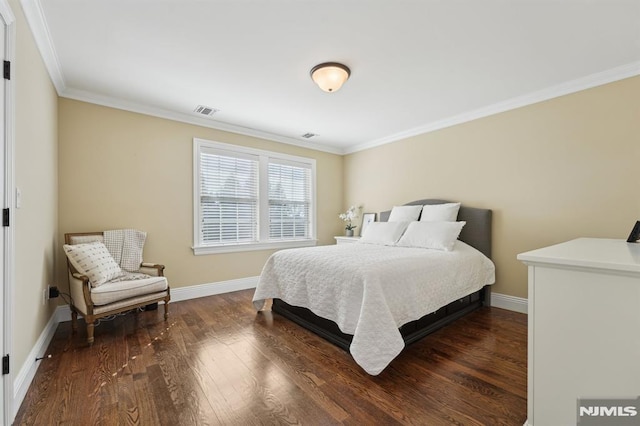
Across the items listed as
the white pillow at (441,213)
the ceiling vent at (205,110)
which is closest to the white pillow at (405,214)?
the white pillow at (441,213)

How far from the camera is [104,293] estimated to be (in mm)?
2488

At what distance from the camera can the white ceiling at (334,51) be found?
1868mm

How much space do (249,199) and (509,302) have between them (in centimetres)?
377

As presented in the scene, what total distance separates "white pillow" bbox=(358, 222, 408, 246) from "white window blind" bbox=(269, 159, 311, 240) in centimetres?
146

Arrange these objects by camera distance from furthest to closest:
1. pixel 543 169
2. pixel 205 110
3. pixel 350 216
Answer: pixel 350 216, pixel 205 110, pixel 543 169

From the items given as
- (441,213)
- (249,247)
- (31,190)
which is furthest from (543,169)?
(31,190)

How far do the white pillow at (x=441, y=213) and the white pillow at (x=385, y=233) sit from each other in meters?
0.31

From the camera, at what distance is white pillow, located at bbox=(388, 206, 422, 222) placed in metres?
3.95

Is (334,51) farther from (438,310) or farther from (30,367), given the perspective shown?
(30,367)

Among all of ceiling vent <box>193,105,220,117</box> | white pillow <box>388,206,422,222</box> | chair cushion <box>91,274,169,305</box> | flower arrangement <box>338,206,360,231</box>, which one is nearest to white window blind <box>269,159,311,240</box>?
flower arrangement <box>338,206,360,231</box>

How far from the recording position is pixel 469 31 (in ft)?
6.75

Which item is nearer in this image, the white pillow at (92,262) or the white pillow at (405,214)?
the white pillow at (92,262)

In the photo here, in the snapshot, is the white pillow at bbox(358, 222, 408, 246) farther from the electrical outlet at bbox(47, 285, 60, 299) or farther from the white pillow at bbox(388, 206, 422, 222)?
the electrical outlet at bbox(47, 285, 60, 299)

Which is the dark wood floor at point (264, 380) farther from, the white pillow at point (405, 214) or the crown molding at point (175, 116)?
the crown molding at point (175, 116)
